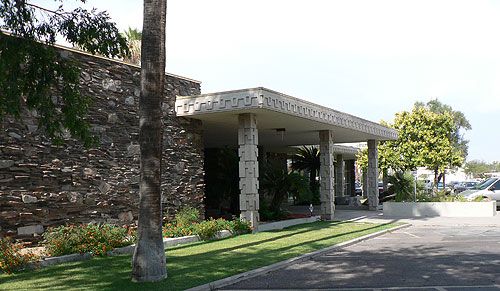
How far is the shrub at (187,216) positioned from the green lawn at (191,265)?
6.24 feet

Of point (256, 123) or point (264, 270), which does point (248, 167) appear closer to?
point (256, 123)

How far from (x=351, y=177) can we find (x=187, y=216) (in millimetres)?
27975

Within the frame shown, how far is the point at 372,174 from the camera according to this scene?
84.9 ft

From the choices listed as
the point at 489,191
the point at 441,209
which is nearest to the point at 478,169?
the point at 489,191

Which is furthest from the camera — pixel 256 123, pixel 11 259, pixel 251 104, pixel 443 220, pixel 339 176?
A: pixel 339 176

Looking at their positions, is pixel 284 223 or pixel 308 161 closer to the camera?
pixel 284 223

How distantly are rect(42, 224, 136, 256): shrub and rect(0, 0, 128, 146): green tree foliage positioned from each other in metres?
3.49

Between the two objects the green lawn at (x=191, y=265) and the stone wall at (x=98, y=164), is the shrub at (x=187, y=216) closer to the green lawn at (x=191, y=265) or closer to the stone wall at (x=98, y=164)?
the stone wall at (x=98, y=164)

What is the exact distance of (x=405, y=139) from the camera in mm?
32500

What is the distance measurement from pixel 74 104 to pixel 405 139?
28510mm

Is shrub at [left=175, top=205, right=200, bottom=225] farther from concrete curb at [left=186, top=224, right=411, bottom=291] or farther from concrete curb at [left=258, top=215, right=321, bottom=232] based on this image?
concrete curb at [left=186, top=224, right=411, bottom=291]

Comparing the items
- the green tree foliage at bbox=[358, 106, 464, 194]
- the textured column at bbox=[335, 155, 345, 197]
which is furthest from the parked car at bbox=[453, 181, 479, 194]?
the textured column at bbox=[335, 155, 345, 197]

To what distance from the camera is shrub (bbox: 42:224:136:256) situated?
34.6ft

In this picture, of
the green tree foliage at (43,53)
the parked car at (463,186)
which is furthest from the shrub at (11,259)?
the parked car at (463,186)
